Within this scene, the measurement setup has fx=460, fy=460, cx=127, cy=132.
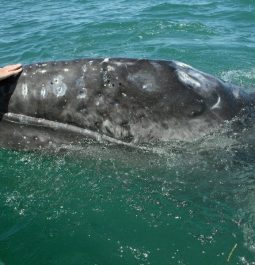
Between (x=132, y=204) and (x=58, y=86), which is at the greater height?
(x=58, y=86)

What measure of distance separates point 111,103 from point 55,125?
0.75 meters

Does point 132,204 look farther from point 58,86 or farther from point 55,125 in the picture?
point 58,86

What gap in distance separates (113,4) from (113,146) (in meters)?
16.1

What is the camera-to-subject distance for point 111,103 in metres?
5.47

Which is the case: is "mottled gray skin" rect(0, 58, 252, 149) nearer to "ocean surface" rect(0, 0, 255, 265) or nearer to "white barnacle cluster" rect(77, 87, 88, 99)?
"white barnacle cluster" rect(77, 87, 88, 99)

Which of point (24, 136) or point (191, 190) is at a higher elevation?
point (24, 136)

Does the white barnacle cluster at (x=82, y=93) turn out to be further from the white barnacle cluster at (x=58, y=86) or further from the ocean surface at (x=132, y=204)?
the ocean surface at (x=132, y=204)

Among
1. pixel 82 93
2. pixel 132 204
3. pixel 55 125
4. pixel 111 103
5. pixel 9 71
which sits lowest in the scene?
pixel 132 204

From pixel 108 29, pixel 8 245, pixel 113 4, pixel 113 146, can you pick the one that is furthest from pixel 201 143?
pixel 113 4

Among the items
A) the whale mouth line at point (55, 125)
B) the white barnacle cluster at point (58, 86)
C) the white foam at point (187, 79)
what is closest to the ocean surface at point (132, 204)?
the whale mouth line at point (55, 125)

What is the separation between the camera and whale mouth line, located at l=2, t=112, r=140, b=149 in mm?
5562

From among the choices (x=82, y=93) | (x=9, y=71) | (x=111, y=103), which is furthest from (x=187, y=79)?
(x=9, y=71)

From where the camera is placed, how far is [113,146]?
18.3ft

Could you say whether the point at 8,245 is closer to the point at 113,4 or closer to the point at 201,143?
the point at 201,143
